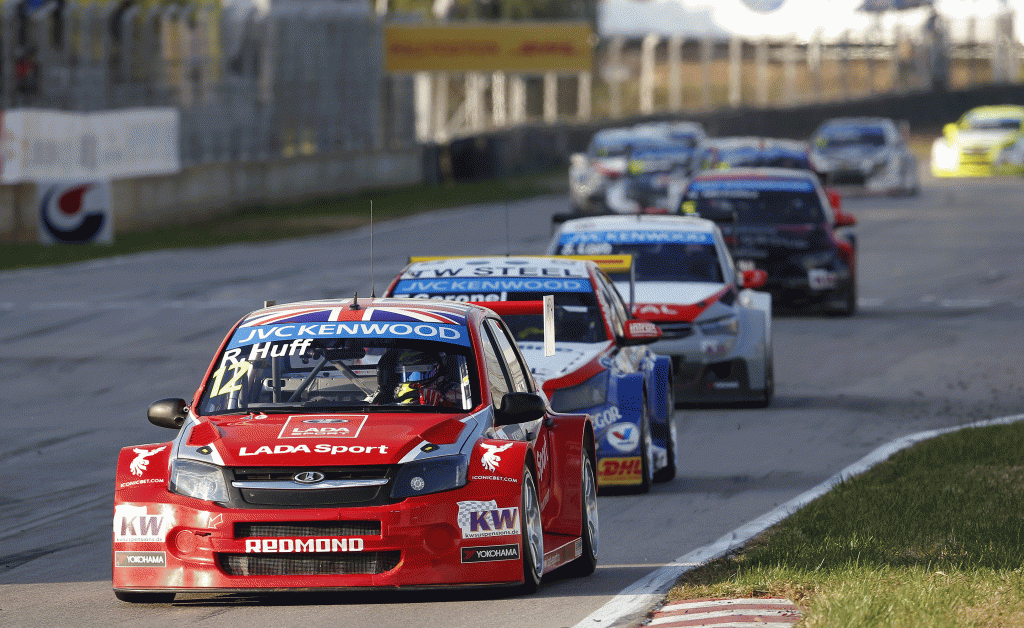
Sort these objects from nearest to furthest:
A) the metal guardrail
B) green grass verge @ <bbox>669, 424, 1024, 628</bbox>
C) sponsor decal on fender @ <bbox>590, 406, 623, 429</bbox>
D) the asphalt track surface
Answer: green grass verge @ <bbox>669, 424, 1024, 628</bbox> → the asphalt track surface → sponsor decal on fender @ <bbox>590, 406, 623, 429</bbox> → the metal guardrail

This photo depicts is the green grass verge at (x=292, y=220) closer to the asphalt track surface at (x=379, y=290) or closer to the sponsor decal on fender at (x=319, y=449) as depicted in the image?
the asphalt track surface at (x=379, y=290)

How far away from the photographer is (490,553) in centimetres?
733

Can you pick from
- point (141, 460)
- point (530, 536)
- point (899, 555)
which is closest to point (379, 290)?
point (899, 555)

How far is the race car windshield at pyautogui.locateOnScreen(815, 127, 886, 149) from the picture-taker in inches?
1661

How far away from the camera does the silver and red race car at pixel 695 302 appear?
14609 millimetres

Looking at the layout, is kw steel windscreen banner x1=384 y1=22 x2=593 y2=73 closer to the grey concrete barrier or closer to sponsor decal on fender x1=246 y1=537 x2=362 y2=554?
A: the grey concrete barrier

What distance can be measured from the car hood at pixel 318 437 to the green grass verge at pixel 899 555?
1.19 m

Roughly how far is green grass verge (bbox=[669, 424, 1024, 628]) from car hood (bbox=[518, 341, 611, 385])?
1.58 m

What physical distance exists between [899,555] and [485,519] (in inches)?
78.5

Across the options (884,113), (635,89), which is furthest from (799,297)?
(635,89)

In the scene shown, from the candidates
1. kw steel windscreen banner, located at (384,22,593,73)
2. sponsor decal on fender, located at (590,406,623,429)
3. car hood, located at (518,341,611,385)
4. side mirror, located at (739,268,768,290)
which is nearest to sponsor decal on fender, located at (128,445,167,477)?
car hood, located at (518,341,611,385)

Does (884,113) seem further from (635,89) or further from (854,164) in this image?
(854,164)

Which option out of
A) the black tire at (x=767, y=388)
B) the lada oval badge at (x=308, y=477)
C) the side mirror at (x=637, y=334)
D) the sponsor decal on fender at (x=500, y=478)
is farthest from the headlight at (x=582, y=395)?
the black tire at (x=767, y=388)

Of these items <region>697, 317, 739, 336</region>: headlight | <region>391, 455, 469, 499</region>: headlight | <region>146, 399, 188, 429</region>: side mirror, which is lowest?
<region>697, 317, 739, 336</region>: headlight
